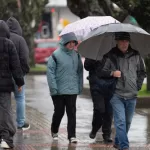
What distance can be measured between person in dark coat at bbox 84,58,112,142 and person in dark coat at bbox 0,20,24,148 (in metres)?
1.09

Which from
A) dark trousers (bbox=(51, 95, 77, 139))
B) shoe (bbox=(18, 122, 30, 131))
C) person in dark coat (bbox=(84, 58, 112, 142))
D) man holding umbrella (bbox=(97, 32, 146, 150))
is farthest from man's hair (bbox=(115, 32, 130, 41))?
shoe (bbox=(18, 122, 30, 131))

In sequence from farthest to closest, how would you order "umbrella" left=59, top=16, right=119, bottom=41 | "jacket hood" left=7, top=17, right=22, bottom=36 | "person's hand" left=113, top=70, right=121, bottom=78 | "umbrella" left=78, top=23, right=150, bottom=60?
"jacket hood" left=7, top=17, right=22, bottom=36 < "umbrella" left=59, top=16, right=119, bottom=41 < "umbrella" left=78, top=23, right=150, bottom=60 < "person's hand" left=113, top=70, right=121, bottom=78

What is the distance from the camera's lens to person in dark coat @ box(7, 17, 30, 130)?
9750 mm

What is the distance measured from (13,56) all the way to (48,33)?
56.5 metres

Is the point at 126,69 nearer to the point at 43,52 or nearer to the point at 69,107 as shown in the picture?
the point at 69,107

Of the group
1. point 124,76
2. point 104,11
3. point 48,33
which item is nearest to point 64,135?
point 124,76

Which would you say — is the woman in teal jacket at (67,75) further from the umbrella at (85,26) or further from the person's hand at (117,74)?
the person's hand at (117,74)

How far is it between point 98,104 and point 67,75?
63 cm

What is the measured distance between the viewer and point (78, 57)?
9156mm

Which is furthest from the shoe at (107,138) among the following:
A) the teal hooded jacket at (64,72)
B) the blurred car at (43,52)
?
the blurred car at (43,52)

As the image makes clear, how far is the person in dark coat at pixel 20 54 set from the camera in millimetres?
9750

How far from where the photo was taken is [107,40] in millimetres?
9031

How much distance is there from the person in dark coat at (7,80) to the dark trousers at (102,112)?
3.82 feet

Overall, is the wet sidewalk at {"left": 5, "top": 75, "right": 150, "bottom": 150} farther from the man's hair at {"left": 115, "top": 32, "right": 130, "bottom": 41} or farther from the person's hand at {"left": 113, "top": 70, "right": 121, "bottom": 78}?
the man's hair at {"left": 115, "top": 32, "right": 130, "bottom": 41}
